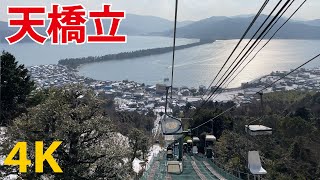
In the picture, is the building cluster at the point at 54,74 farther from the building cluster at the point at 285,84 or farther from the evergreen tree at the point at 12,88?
the evergreen tree at the point at 12,88

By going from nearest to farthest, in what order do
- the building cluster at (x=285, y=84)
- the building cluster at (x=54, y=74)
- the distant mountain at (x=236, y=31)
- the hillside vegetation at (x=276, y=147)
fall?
1. the hillside vegetation at (x=276, y=147)
2. the building cluster at (x=285, y=84)
3. the building cluster at (x=54, y=74)
4. the distant mountain at (x=236, y=31)

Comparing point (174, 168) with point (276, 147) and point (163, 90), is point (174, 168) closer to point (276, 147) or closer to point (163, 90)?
point (276, 147)

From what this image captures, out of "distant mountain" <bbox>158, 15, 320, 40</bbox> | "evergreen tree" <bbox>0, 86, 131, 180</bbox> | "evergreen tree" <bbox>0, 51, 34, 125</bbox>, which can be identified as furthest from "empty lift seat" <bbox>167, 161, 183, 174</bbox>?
"distant mountain" <bbox>158, 15, 320, 40</bbox>

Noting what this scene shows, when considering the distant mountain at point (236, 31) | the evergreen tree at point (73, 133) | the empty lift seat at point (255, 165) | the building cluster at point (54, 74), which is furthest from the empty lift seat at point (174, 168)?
the distant mountain at point (236, 31)

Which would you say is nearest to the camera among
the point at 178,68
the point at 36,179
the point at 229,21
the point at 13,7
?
the point at 36,179

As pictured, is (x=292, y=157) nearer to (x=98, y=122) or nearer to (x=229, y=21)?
(x=98, y=122)

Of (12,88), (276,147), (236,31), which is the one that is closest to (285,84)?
(276,147)

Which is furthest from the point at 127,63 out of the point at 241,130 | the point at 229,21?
the point at 241,130

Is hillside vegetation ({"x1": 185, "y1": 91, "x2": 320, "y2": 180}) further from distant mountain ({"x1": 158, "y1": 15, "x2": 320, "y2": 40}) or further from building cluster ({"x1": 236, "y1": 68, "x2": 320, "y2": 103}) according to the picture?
distant mountain ({"x1": 158, "y1": 15, "x2": 320, "y2": 40})
